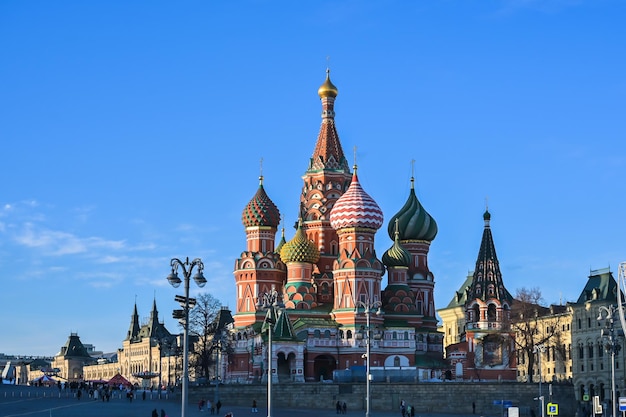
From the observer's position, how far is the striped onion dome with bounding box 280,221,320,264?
9375 cm

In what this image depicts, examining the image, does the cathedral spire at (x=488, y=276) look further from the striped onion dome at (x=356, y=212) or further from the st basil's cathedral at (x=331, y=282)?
the striped onion dome at (x=356, y=212)

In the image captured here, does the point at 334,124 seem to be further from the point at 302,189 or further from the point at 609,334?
the point at 609,334

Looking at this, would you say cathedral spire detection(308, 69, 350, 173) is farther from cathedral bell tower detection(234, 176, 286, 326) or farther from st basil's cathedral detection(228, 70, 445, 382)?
cathedral bell tower detection(234, 176, 286, 326)

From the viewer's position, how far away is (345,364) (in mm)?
90562

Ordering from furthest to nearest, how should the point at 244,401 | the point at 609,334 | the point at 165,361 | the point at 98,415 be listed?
the point at 165,361, the point at 244,401, the point at 98,415, the point at 609,334

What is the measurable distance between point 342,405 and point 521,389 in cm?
1334

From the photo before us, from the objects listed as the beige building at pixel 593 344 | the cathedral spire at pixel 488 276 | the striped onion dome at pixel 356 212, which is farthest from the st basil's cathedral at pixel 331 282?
the beige building at pixel 593 344

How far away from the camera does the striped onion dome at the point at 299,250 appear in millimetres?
93750

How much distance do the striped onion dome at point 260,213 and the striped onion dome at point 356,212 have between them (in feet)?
21.5

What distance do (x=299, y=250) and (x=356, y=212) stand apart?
6168 millimetres

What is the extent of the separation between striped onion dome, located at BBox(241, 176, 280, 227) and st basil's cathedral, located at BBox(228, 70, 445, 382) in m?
0.11

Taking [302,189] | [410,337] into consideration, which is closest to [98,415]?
[410,337]

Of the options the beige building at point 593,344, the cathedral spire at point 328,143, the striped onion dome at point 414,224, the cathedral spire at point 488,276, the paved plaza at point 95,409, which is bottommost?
the paved plaza at point 95,409

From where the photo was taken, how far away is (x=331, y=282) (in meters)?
96.2
